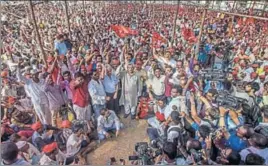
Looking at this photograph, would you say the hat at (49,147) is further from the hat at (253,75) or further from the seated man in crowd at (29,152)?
the hat at (253,75)

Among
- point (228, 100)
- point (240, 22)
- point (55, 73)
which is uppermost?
point (240, 22)

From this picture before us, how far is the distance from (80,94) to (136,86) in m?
0.77

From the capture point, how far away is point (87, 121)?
3238mm

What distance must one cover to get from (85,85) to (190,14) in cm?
255

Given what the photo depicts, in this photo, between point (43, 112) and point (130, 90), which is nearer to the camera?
point (43, 112)

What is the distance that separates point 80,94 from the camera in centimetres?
313

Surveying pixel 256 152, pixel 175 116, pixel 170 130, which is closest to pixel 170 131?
pixel 170 130

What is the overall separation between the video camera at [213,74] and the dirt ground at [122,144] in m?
1.01

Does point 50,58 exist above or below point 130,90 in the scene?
above

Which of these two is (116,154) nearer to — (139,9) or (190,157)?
(190,157)

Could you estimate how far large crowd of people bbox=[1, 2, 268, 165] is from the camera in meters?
2.57

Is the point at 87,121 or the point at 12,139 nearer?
the point at 12,139

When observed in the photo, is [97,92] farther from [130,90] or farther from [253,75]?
[253,75]

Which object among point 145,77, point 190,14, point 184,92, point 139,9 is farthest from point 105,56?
point 190,14
